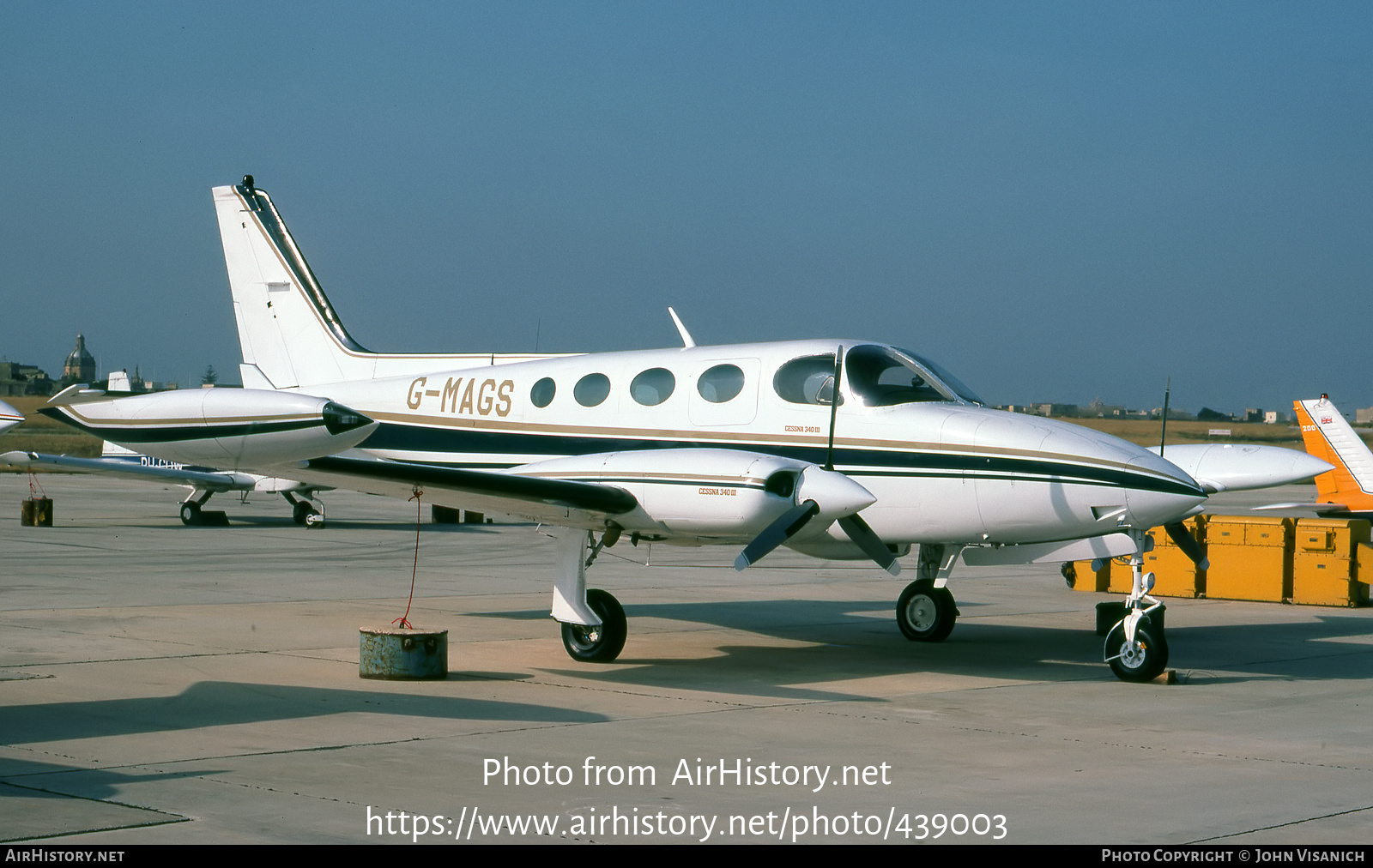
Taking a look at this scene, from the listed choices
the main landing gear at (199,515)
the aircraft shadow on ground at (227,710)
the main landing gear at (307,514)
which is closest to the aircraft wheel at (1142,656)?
the aircraft shadow on ground at (227,710)

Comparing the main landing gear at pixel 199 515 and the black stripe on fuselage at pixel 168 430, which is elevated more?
the black stripe on fuselage at pixel 168 430

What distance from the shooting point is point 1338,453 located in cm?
2341

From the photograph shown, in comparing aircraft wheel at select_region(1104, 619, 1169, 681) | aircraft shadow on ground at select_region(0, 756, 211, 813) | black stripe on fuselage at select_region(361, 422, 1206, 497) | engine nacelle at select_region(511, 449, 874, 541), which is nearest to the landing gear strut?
aircraft wheel at select_region(1104, 619, 1169, 681)

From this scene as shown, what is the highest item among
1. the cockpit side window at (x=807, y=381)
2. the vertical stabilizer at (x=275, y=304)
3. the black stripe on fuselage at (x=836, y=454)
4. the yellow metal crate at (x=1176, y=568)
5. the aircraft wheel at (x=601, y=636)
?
the vertical stabilizer at (x=275, y=304)

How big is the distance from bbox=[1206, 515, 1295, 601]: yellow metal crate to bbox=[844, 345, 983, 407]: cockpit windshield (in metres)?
8.91

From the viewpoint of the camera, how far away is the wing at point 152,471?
91.8 ft

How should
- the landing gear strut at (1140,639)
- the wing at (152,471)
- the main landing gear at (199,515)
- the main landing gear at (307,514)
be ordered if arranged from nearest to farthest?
1. the landing gear strut at (1140,639)
2. the wing at (152,471)
3. the main landing gear at (307,514)
4. the main landing gear at (199,515)

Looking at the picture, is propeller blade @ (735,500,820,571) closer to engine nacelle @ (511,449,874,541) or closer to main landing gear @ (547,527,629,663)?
engine nacelle @ (511,449,874,541)

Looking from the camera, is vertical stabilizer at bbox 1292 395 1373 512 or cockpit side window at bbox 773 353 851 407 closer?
cockpit side window at bbox 773 353 851 407

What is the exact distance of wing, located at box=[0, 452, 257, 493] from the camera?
91.8 feet

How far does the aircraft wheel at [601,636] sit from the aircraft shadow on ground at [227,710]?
7.13ft

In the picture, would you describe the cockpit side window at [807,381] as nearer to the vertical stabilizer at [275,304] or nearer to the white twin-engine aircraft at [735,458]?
the white twin-engine aircraft at [735,458]
